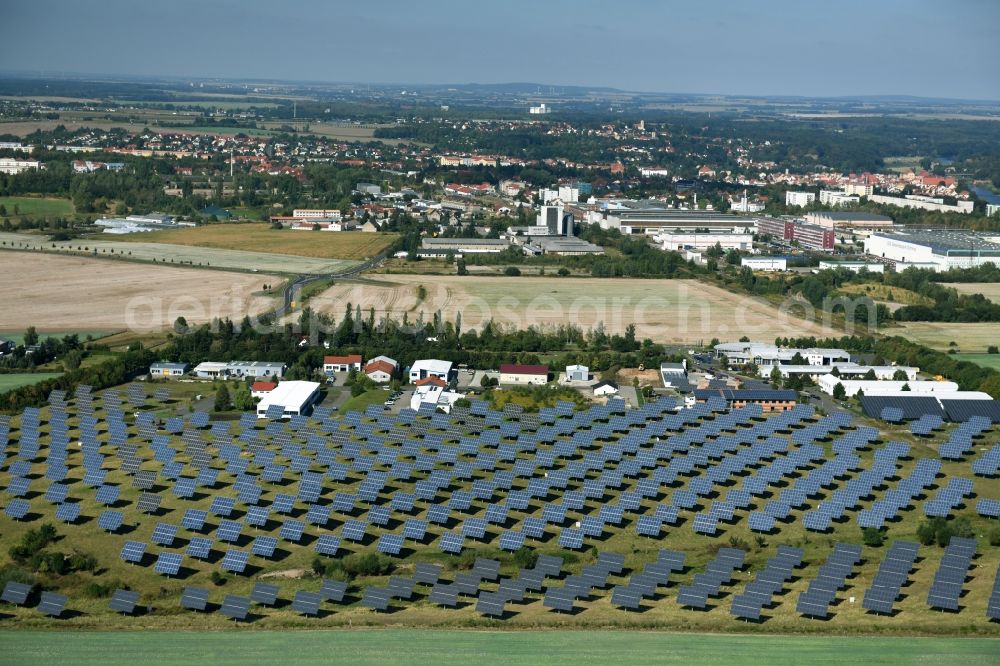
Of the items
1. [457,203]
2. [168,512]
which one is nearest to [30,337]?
[168,512]

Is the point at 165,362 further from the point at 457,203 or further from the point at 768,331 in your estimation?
the point at 457,203

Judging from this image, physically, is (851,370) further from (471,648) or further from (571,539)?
(471,648)

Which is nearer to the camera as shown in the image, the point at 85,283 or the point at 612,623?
the point at 612,623

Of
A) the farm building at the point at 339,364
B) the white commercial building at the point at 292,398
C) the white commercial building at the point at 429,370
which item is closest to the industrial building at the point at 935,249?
the white commercial building at the point at 429,370

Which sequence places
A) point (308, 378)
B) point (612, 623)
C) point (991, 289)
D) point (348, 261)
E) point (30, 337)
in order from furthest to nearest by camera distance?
1. point (348, 261)
2. point (991, 289)
3. point (30, 337)
4. point (308, 378)
5. point (612, 623)

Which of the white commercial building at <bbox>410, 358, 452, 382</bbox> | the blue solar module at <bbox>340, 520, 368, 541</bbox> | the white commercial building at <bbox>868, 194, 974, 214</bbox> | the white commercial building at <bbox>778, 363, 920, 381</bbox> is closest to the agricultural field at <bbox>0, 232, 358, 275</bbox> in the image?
the white commercial building at <bbox>410, 358, 452, 382</bbox>

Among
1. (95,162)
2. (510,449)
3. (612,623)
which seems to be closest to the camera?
(612,623)

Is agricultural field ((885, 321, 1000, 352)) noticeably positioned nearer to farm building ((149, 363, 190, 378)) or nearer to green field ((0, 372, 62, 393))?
farm building ((149, 363, 190, 378))

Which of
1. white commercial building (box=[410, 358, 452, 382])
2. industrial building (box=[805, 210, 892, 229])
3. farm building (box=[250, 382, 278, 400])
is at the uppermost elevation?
industrial building (box=[805, 210, 892, 229])
